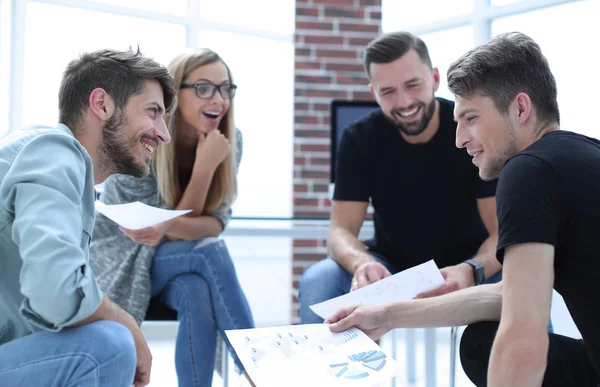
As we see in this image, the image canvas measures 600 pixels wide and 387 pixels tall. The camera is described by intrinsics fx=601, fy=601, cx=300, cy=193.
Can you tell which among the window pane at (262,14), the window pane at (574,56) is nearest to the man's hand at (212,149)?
the window pane at (574,56)

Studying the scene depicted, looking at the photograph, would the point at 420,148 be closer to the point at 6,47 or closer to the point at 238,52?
the point at 238,52

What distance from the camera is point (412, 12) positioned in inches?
145

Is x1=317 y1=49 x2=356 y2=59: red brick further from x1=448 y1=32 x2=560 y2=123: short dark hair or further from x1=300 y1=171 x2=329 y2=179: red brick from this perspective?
x1=448 y1=32 x2=560 y2=123: short dark hair

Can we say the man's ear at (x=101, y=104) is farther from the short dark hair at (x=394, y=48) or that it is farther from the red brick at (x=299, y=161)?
the red brick at (x=299, y=161)

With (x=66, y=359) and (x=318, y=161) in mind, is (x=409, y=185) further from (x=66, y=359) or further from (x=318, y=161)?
(x=318, y=161)

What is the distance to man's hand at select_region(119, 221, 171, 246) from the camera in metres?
1.76

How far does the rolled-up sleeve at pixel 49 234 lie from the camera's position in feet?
2.92

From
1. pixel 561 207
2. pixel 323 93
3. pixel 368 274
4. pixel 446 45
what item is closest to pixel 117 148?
pixel 368 274

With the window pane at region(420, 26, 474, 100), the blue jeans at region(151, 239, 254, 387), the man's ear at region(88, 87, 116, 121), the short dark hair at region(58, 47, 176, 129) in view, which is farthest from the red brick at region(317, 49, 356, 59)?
the man's ear at region(88, 87, 116, 121)

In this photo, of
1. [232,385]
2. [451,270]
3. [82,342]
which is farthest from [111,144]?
[232,385]

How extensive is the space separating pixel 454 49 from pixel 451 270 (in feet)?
7.08

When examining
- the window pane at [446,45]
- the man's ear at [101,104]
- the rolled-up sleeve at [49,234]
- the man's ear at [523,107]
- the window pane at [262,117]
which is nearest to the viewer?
the rolled-up sleeve at [49,234]

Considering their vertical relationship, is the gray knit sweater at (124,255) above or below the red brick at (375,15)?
below

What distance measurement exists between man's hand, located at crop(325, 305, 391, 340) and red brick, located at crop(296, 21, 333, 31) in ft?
8.47
